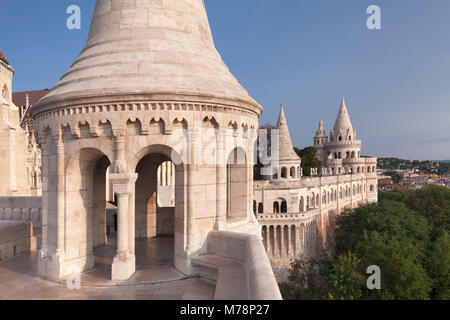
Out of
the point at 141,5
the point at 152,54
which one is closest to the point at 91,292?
the point at 152,54

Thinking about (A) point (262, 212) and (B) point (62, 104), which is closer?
(B) point (62, 104)

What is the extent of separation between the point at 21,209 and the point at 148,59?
37.2 feet

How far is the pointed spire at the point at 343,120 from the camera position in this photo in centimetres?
5947

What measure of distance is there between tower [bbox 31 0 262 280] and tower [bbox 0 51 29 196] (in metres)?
23.6

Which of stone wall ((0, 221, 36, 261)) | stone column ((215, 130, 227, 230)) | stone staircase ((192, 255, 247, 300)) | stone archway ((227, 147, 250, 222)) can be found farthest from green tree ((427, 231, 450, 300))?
stone wall ((0, 221, 36, 261))

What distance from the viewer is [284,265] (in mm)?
30766

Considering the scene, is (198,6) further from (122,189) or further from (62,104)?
(122,189)

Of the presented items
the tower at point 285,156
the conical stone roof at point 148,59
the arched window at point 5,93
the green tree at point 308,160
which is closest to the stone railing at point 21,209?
the conical stone roof at point 148,59

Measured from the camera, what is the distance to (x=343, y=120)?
59.4 m

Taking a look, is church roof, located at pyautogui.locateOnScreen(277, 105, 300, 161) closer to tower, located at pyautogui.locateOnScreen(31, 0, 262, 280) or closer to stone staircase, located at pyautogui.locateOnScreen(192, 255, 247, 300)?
tower, located at pyautogui.locateOnScreen(31, 0, 262, 280)

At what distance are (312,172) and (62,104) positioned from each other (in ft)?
145

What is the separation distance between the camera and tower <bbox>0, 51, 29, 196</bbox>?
26.5 meters

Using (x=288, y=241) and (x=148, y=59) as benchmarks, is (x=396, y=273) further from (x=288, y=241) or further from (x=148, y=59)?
(x=148, y=59)

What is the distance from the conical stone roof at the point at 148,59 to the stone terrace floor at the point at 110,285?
391 cm
